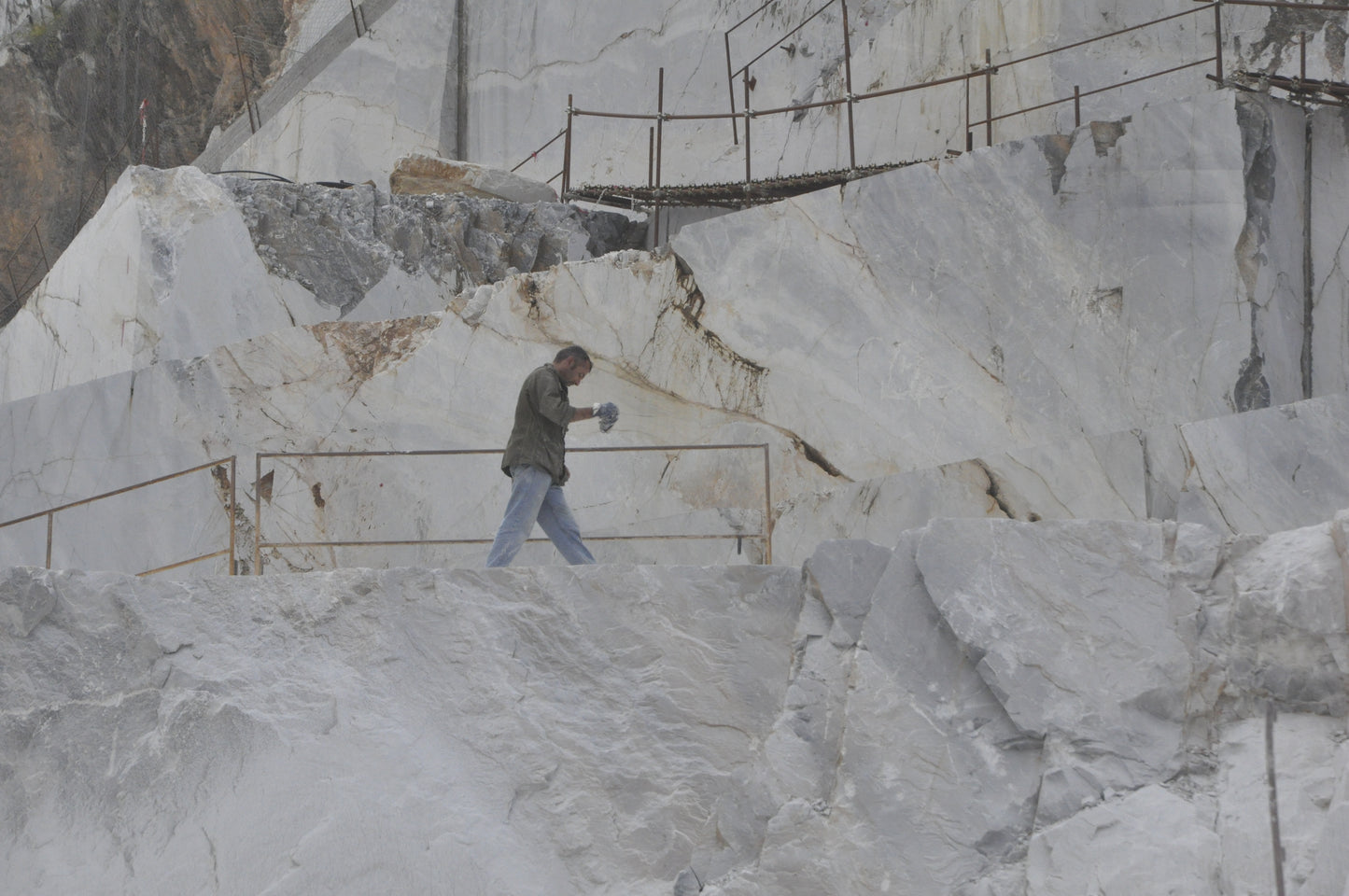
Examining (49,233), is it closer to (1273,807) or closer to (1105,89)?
(1105,89)

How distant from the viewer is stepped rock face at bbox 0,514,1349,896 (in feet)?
22.1

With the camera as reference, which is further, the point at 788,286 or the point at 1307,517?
the point at 788,286

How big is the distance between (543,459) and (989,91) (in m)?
5.36

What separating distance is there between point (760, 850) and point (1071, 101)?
7.58 m

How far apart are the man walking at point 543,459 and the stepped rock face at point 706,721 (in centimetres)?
37

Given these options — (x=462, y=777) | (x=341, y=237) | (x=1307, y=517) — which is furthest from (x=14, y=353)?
(x=1307, y=517)

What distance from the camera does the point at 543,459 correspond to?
324 inches

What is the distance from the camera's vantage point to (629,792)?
750 cm

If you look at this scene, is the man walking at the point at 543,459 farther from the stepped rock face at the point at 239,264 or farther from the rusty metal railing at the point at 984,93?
the stepped rock face at the point at 239,264

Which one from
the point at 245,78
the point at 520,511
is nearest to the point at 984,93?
the point at 520,511

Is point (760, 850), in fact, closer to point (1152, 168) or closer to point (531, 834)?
point (531, 834)

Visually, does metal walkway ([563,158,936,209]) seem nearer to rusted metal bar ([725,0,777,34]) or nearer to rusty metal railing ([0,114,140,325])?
rusted metal bar ([725,0,777,34])

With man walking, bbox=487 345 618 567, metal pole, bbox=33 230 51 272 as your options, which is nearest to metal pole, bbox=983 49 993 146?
man walking, bbox=487 345 618 567

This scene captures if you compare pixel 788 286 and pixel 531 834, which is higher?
pixel 788 286
